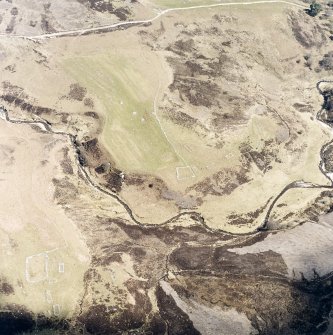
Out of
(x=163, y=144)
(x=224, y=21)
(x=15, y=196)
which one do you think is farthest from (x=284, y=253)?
(x=224, y=21)

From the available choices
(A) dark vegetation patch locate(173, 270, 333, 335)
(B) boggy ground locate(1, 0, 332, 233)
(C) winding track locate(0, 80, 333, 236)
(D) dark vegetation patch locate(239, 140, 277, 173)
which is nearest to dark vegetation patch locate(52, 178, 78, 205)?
(C) winding track locate(0, 80, 333, 236)

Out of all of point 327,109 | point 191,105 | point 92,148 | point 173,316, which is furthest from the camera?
point 327,109

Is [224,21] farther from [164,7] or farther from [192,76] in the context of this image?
[192,76]

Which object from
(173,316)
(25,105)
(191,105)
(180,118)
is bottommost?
(173,316)

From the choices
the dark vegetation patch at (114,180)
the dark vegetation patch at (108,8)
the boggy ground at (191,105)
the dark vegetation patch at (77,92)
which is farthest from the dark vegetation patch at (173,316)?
the dark vegetation patch at (108,8)

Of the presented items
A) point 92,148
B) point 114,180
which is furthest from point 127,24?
point 114,180

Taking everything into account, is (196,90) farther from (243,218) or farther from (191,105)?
(243,218)

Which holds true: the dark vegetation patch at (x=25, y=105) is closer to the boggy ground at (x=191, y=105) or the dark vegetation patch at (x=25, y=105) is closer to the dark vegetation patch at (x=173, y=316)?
the boggy ground at (x=191, y=105)

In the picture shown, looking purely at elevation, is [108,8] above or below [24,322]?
above

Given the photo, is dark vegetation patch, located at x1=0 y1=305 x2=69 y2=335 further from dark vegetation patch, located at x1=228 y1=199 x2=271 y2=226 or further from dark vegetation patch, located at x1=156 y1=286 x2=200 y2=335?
dark vegetation patch, located at x1=228 y1=199 x2=271 y2=226
